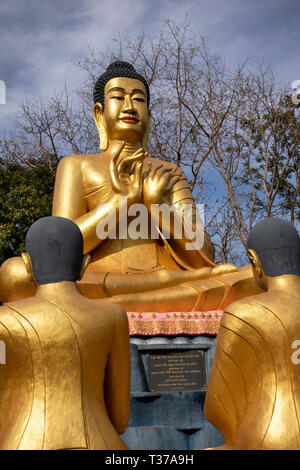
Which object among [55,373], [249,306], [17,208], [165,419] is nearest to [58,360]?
[55,373]

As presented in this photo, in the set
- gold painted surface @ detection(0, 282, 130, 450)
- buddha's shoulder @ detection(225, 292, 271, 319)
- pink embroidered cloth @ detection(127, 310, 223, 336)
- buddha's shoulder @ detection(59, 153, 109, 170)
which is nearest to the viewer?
gold painted surface @ detection(0, 282, 130, 450)

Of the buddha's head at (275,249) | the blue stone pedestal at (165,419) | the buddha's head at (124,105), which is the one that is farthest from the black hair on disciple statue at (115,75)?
the buddha's head at (275,249)

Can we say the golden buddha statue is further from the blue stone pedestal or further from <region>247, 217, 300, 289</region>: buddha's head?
<region>247, 217, 300, 289</region>: buddha's head

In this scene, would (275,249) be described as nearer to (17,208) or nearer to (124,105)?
(124,105)

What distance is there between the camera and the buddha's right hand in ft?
18.1

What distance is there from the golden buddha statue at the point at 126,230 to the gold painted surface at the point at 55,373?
2.45 metres

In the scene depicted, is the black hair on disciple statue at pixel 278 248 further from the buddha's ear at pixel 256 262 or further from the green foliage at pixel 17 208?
the green foliage at pixel 17 208

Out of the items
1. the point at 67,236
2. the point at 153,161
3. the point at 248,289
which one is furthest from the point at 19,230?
the point at 67,236

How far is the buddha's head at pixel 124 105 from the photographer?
6270 mm

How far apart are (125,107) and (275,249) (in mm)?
3868

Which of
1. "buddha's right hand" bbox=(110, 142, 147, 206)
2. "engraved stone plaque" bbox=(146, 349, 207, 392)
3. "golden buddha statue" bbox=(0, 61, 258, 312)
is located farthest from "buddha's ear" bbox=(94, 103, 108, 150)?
"engraved stone plaque" bbox=(146, 349, 207, 392)

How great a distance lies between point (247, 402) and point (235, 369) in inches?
6.3

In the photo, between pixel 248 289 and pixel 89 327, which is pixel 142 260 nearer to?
pixel 248 289

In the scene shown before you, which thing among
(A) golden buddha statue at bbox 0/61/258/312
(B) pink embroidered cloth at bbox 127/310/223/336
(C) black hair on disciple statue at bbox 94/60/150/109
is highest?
(C) black hair on disciple statue at bbox 94/60/150/109
